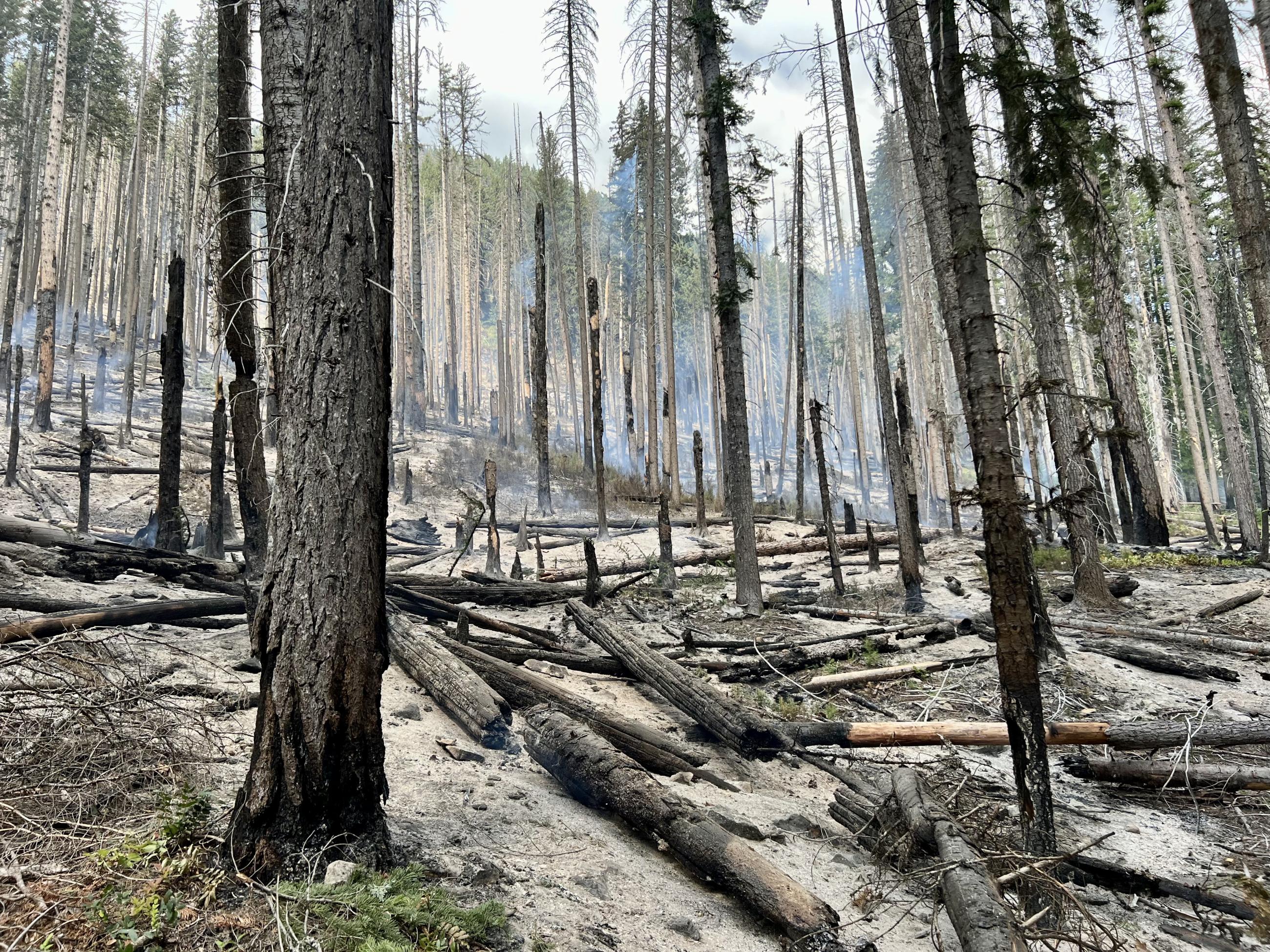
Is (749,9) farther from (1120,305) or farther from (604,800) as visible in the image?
(604,800)

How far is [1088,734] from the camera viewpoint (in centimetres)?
389

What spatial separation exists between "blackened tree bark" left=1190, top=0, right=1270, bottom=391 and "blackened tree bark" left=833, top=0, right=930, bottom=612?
3923 millimetres

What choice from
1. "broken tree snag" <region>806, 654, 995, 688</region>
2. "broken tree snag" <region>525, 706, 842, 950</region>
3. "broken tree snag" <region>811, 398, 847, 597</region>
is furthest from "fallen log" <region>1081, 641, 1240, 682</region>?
"broken tree snag" <region>525, 706, 842, 950</region>

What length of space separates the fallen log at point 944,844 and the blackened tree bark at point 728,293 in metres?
5.04

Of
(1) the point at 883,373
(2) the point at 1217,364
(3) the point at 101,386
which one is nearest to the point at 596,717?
(1) the point at 883,373

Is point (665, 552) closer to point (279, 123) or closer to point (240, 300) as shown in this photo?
point (240, 300)

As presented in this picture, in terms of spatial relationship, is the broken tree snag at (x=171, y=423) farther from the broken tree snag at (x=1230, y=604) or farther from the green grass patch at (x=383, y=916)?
the broken tree snag at (x=1230, y=604)

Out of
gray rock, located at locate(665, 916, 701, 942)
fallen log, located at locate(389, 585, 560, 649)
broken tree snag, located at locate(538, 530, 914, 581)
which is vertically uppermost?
broken tree snag, located at locate(538, 530, 914, 581)

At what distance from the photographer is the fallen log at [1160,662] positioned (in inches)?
234

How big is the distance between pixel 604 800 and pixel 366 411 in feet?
8.31

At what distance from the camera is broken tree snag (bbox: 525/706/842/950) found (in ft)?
8.30

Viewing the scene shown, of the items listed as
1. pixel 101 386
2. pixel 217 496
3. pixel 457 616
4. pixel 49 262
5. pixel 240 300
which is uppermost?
pixel 49 262

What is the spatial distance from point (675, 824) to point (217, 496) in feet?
26.5

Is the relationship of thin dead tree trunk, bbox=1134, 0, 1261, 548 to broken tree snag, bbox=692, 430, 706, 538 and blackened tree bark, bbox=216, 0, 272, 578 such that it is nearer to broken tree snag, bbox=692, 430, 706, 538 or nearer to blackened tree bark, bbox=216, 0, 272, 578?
broken tree snag, bbox=692, 430, 706, 538
